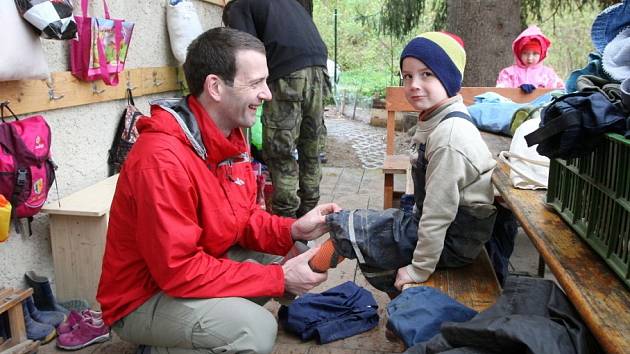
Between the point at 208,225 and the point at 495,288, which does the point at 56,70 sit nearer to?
the point at 208,225

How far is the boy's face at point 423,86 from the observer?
235 cm

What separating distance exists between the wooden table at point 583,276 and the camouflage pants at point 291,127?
216 cm

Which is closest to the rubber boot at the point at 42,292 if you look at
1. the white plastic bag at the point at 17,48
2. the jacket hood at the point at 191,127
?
the white plastic bag at the point at 17,48

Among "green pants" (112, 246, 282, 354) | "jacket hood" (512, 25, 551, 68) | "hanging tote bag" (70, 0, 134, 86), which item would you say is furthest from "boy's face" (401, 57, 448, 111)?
"jacket hood" (512, 25, 551, 68)

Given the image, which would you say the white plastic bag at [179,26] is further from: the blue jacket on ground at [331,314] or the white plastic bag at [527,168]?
the white plastic bag at [527,168]

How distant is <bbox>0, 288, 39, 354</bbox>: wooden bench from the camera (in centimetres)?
248

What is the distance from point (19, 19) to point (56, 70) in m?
0.68

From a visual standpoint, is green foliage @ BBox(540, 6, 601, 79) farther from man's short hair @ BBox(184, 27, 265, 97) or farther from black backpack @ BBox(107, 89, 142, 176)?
man's short hair @ BBox(184, 27, 265, 97)

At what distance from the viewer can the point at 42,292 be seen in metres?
2.89

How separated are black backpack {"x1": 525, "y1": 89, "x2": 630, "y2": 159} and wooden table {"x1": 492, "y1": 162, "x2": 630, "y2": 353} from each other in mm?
270

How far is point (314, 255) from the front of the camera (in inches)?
84.5

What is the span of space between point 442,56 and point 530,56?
3.75 m

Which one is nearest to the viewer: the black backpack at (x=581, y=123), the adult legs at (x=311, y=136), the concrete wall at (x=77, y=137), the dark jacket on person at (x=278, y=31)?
the black backpack at (x=581, y=123)

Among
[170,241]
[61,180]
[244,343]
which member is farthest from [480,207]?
[61,180]
